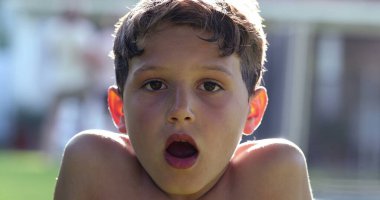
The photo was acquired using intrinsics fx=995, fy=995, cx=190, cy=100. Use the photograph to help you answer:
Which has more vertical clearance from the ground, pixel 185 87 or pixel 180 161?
pixel 185 87

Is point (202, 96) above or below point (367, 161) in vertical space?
above

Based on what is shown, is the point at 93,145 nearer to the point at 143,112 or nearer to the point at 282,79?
the point at 143,112

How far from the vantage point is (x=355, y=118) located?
15.8m

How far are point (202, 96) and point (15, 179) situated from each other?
6.92m

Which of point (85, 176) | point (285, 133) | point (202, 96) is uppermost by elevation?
point (202, 96)

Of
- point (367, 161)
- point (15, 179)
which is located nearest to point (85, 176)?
point (15, 179)

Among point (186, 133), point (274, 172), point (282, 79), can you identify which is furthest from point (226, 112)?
point (282, 79)

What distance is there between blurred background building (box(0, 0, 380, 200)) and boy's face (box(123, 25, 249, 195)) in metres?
3.96

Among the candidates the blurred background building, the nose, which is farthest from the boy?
the blurred background building

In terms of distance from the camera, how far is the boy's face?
8.82ft

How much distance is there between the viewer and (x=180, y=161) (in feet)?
8.77

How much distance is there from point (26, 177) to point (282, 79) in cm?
287

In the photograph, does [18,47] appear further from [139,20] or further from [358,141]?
[139,20]

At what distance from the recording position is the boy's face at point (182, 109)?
2.69 metres
